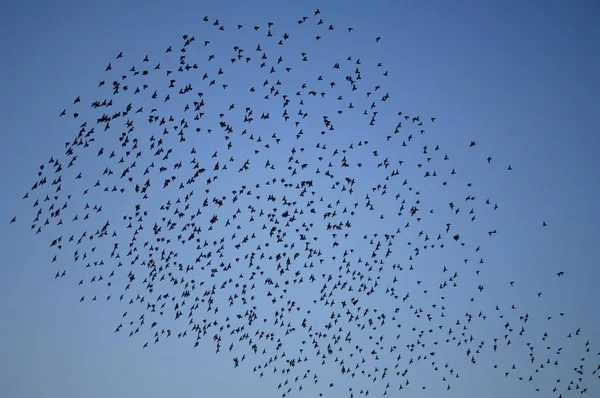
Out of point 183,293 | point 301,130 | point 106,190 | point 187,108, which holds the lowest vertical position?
point 183,293

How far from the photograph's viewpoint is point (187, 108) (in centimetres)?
3872

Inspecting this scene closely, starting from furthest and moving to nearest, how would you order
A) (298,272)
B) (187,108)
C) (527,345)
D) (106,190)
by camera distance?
(527,345)
(298,272)
(106,190)
(187,108)

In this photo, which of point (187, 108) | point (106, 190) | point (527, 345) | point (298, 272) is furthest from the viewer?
point (527, 345)

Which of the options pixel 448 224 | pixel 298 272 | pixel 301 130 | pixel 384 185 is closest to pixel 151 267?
pixel 298 272

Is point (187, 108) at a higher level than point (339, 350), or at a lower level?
higher

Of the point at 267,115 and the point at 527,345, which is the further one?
the point at 527,345

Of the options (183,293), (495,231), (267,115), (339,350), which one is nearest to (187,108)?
(267,115)

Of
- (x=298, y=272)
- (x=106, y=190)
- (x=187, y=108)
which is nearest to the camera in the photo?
(x=187, y=108)

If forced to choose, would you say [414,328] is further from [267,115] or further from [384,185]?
[267,115]

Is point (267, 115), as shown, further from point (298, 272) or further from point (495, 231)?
point (495, 231)

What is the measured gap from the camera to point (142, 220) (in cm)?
4216

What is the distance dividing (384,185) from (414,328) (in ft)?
30.8

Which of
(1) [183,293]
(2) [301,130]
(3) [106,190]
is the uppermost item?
(2) [301,130]

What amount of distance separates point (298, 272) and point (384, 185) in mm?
7074
